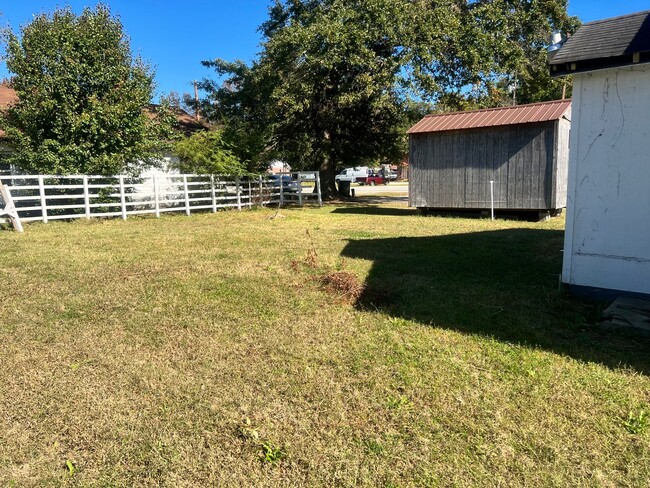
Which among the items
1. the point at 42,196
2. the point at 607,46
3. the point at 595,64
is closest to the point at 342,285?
the point at 595,64

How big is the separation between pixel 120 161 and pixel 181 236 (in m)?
5.13

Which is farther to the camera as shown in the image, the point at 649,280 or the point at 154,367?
the point at 649,280

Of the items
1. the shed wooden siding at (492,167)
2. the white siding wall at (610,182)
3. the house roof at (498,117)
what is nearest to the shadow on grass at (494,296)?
the white siding wall at (610,182)

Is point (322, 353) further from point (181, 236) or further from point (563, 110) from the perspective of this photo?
point (563, 110)

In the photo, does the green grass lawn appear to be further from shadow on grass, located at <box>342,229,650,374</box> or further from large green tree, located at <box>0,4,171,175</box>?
large green tree, located at <box>0,4,171,175</box>

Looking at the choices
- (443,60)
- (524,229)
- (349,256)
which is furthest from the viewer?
(443,60)

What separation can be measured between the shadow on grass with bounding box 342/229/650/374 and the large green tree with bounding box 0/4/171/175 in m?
8.73

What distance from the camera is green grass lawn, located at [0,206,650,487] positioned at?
2.47m

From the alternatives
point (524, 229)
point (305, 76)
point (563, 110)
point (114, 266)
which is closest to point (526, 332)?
point (114, 266)

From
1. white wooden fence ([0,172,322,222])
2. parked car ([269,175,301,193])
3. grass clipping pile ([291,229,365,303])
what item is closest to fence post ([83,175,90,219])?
white wooden fence ([0,172,322,222])

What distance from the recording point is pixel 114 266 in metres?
6.80

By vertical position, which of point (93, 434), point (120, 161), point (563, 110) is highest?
point (563, 110)

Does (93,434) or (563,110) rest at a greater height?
(563,110)

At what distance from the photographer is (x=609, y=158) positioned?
4754 millimetres
